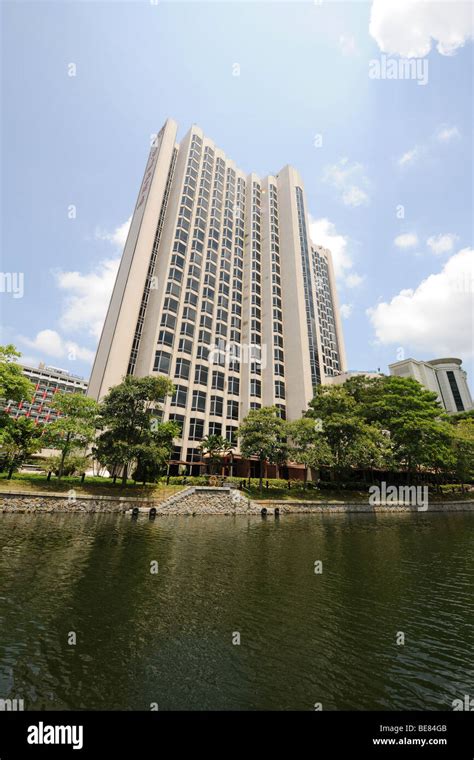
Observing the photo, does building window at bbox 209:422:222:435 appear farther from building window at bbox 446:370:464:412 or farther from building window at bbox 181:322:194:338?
building window at bbox 446:370:464:412

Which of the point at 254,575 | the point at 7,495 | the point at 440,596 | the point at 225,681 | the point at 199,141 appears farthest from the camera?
the point at 199,141

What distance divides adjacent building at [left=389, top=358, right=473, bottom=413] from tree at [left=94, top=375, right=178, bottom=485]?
278 ft

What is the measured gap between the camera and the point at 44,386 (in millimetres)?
128625

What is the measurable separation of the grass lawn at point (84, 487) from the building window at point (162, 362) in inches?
777

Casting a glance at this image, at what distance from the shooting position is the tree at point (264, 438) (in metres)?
42.6

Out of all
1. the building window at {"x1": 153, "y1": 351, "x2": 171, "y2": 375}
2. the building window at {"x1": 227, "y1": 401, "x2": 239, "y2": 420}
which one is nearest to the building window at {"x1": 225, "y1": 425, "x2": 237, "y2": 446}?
the building window at {"x1": 227, "y1": 401, "x2": 239, "y2": 420}

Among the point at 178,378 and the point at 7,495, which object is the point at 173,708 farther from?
the point at 178,378

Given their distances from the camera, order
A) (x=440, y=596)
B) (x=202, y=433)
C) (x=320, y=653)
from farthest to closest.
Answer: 1. (x=202, y=433)
2. (x=440, y=596)
3. (x=320, y=653)

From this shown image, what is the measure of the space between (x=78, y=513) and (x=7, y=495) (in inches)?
236

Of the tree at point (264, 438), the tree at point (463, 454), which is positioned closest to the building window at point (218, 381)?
the tree at point (264, 438)

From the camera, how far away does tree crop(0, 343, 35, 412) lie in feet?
104

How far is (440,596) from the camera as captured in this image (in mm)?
11938

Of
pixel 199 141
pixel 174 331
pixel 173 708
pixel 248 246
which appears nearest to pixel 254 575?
pixel 173 708

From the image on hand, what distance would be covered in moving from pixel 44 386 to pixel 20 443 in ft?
351
